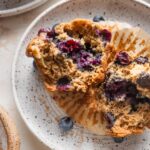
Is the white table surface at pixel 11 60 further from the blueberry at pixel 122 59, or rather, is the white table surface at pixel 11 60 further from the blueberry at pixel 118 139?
the blueberry at pixel 122 59

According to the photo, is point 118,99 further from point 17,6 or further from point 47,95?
point 17,6

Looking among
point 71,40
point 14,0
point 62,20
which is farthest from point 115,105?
point 14,0

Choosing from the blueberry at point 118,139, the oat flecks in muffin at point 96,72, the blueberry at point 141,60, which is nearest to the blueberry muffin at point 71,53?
the oat flecks in muffin at point 96,72

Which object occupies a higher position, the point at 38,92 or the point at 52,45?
the point at 52,45

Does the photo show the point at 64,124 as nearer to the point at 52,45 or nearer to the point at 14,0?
the point at 52,45

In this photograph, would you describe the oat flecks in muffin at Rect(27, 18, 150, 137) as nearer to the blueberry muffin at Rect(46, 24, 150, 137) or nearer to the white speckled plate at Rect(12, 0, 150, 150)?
the blueberry muffin at Rect(46, 24, 150, 137)

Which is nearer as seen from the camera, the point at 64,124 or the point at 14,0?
the point at 64,124
